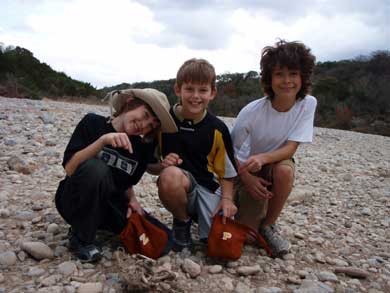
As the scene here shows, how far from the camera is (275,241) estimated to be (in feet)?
9.71

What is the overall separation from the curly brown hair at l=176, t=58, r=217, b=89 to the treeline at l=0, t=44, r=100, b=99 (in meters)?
16.8

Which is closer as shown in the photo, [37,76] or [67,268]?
[67,268]

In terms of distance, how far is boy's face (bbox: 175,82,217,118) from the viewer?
2.78m

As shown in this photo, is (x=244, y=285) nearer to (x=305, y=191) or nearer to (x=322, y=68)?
(x=305, y=191)

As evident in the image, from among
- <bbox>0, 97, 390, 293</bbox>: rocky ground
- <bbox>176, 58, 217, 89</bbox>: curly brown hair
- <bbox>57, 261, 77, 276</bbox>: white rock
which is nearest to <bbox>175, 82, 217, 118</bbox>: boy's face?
<bbox>176, 58, 217, 89</bbox>: curly brown hair

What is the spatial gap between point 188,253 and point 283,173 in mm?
846

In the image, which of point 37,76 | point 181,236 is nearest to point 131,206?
point 181,236

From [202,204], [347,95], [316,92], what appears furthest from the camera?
[316,92]

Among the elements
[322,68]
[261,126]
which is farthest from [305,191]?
[322,68]

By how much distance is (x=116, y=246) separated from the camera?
274 cm

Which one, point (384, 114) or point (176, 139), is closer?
point (176, 139)

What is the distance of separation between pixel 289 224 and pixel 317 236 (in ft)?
1.14

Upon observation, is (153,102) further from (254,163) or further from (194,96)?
(254,163)

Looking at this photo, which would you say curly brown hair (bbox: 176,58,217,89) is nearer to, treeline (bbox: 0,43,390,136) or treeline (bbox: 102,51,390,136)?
treeline (bbox: 0,43,390,136)
